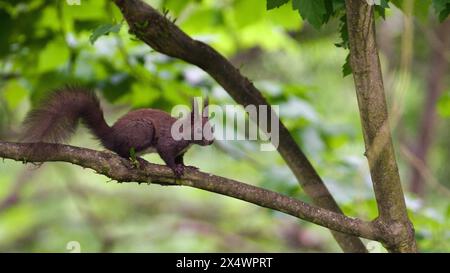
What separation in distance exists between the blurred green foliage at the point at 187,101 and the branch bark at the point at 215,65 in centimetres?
15

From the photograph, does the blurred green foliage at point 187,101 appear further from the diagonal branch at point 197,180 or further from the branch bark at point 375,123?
the diagonal branch at point 197,180

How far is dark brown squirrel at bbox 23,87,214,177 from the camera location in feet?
8.54

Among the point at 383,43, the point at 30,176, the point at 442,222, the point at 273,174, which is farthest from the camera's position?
the point at 30,176

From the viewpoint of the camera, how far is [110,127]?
307 cm

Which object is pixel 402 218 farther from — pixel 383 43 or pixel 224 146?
pixel 383 43

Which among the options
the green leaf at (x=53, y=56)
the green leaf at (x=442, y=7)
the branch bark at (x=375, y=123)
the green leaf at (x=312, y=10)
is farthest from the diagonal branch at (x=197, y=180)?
the green leaf at (x=53, y=56)

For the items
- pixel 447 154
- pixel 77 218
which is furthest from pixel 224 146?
pixel 77 218

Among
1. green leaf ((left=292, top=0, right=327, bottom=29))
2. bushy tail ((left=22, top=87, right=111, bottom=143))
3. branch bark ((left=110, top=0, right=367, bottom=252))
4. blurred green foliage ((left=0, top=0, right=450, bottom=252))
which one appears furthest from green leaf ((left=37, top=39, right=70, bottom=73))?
green leaf ((left=292, top=0, right=327, bottom=29))

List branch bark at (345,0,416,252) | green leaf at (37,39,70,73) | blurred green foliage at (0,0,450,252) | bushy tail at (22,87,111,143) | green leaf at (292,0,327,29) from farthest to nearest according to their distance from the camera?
green leaf at (37,39,70,73) < blurred green foliage at (0,0,450,252) < bushy tail at (22,87,111,143) < green leaf at (292,0,327,29) < branch bark at (345,0,416,252)

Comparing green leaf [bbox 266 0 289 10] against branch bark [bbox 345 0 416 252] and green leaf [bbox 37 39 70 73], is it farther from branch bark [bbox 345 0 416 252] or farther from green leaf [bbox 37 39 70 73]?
green leaf [bbox 37 39 70 73]

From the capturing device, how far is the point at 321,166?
415 cm

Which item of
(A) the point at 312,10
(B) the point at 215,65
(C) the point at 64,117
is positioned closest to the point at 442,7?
(A) the point at 312,10
